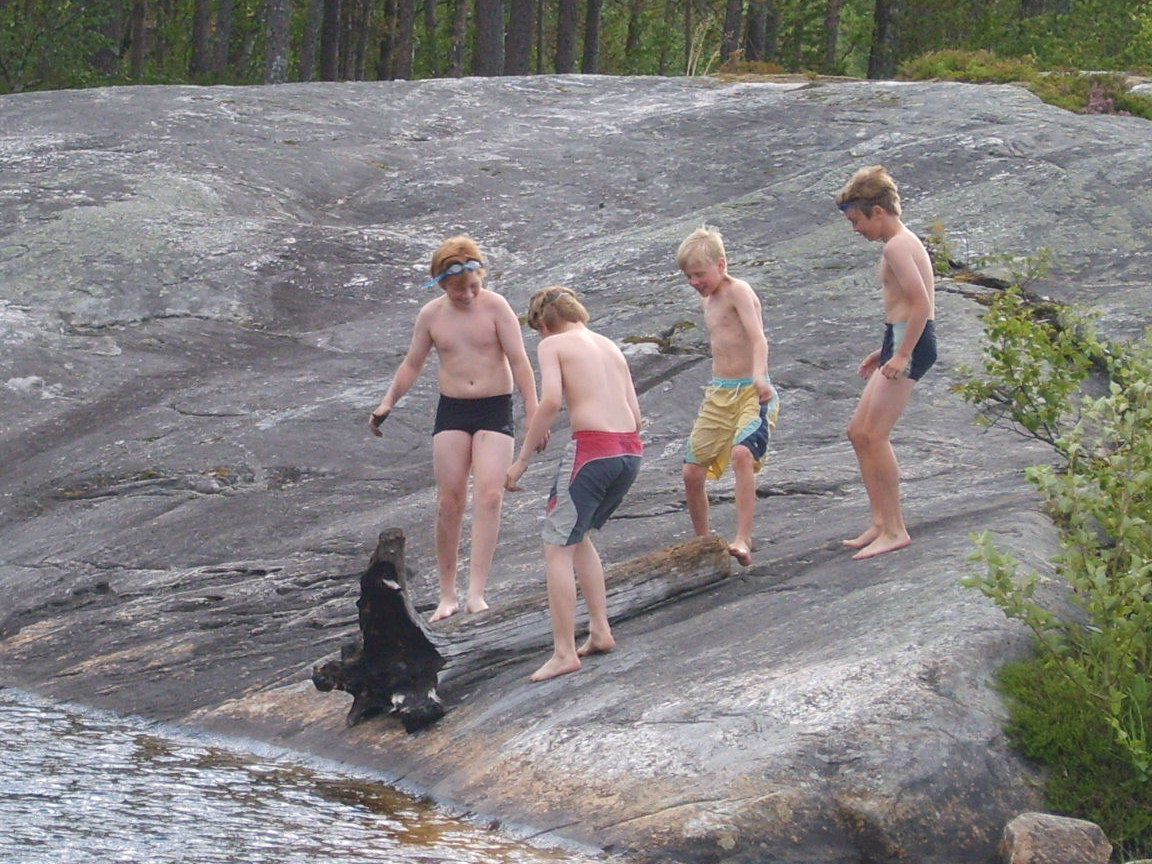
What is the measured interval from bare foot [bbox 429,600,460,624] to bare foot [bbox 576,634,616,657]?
3.19 feet

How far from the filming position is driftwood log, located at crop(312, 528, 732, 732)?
22.2 ft

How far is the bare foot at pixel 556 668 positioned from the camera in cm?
657

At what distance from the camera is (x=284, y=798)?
6105 millimetres

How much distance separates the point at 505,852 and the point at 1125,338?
6.16m

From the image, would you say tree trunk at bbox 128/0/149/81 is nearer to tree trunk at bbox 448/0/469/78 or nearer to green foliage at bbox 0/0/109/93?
green foliage at bbox 0/0/109/93

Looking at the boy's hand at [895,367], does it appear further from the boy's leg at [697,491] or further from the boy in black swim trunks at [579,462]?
the boy in black swim trunks at [579,462]

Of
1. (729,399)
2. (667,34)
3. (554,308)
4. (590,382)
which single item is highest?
(667,34)

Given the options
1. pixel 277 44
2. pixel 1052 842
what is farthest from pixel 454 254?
pixel 277 44

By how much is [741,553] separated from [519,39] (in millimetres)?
18927

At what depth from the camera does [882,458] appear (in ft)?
23.6

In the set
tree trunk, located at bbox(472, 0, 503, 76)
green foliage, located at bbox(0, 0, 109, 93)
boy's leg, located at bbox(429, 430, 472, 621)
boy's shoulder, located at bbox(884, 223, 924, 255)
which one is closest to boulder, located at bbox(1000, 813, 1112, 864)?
boy's shoulder, located at bbox(884, 223, 924, 255)

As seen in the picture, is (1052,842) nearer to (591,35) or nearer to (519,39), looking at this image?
(519,39)

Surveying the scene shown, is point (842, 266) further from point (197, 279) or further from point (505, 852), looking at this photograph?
point (505, 852)

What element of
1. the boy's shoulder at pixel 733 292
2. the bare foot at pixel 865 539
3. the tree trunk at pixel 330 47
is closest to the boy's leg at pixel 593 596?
the bare foot at pixel 865 539
